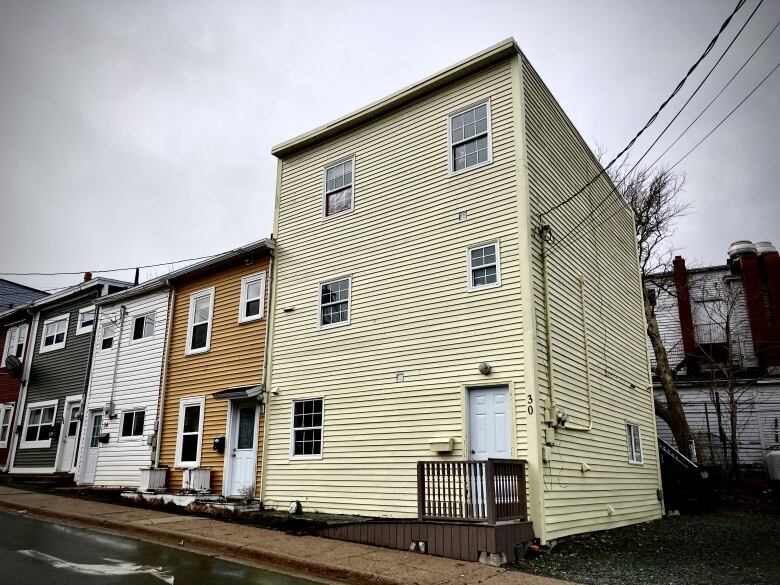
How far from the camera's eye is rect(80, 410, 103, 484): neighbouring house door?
18781mm

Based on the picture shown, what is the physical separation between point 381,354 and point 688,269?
64.4 feet

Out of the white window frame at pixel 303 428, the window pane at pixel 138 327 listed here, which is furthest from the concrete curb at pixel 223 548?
the window pane at pixel 138 327

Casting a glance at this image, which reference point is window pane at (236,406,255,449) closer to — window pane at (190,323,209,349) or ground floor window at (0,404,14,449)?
window pane at (190,323,209,349)

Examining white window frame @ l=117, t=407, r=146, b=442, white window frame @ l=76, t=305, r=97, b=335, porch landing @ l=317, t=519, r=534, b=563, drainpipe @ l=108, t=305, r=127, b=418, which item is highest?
white window frame @ l=76, t=305, r=97, b=335

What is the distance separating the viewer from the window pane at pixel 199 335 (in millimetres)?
16859

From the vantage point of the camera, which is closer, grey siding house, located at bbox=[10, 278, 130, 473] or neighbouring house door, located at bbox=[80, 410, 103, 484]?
neighbouring house door, located at bbox=[80, 410, 103, 484]

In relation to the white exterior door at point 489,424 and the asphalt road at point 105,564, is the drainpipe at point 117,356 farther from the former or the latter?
the white exterior door at point 489,424

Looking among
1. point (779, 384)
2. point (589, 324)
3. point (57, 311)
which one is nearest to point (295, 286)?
point (589, 324)

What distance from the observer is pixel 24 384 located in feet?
75.5

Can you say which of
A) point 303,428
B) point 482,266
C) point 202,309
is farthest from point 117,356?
point 482,266

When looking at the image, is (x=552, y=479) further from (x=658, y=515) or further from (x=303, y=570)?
(x=658, y=515)

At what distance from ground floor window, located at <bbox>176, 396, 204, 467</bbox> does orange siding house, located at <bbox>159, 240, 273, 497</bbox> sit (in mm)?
25

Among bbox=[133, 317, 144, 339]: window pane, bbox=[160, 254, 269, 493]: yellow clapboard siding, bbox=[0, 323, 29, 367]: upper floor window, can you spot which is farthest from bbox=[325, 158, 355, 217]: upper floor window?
bbox=[0, 323, 29, 367]: upper floor window

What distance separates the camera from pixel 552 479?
1025 cm
